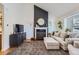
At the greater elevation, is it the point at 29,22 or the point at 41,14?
the point at 41,14

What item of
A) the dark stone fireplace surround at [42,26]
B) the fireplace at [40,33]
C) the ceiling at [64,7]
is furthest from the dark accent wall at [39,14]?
the ceiling at [64,7]

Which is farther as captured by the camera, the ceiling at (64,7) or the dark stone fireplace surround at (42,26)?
the dark stone fireplace surround at (42,26)

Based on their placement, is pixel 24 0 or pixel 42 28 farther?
pixel 42 28

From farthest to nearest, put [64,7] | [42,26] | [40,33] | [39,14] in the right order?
[42,26]
[39,14]
[40,33]
[64,7]

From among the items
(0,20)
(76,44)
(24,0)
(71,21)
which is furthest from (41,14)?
(24,0)

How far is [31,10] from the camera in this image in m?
12.6

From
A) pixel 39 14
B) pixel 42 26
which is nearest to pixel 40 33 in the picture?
pixel 42 26

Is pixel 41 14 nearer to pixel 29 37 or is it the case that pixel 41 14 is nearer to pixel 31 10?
pixel 31 10

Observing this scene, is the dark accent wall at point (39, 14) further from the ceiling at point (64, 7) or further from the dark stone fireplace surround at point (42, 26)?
the ceiling at point (64, 7)

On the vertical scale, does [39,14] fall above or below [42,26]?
above

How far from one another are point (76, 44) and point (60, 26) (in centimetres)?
955

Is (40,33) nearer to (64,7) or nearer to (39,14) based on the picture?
(39,14)

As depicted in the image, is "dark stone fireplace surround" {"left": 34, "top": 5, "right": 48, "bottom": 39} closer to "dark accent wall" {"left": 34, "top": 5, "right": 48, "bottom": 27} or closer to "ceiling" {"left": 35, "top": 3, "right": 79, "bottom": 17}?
"dark accent wall" {"left": 34, "top": 5, "right": 48, "bottom": 27}

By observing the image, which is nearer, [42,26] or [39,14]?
[39,14]
